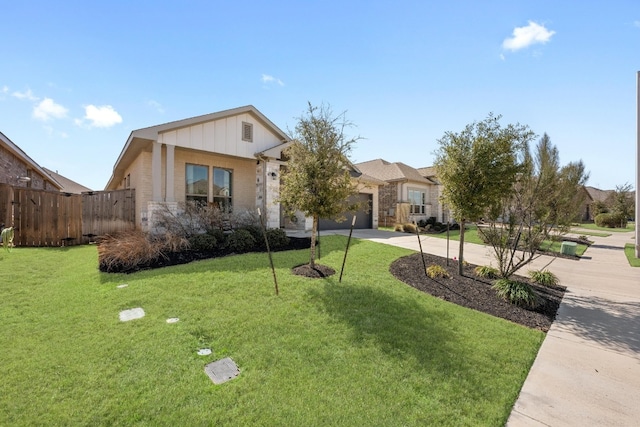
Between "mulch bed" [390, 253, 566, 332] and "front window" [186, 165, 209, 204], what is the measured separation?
27.1ft

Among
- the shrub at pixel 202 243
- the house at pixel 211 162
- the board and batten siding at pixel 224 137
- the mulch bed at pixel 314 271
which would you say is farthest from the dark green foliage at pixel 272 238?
the board and batten siding at pixel 224 137

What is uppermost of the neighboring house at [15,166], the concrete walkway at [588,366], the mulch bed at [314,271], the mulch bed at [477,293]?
the neighboring house at [15,166]

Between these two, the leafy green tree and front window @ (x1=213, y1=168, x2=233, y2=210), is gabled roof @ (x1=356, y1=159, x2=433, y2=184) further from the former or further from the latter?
the leafy green tree

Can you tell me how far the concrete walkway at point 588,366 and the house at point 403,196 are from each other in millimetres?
13246

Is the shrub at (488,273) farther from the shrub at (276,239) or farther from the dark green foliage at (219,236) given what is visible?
the dark green foliage at (219,236)

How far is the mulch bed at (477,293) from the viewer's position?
473cm

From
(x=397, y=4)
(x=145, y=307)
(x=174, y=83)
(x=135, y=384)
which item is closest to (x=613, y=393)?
(x=135, y=384)

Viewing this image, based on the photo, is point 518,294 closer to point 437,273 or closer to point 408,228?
point 437,273

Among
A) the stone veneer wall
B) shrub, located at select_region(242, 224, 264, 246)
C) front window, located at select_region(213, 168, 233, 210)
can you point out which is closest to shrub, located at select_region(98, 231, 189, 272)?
shrub, located at select_region(242, 224, 264, 246)

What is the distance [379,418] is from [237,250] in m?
6.66

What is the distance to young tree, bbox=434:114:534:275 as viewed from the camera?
6.18 metres

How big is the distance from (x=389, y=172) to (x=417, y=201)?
3.21 meters

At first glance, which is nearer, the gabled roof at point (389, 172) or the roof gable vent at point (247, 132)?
the roof gable vent at point (247, 132)

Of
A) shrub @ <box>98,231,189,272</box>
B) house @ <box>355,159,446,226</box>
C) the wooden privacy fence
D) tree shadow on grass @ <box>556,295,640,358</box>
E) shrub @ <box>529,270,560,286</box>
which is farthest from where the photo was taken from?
house @ <box>355,159,446,226</box>
